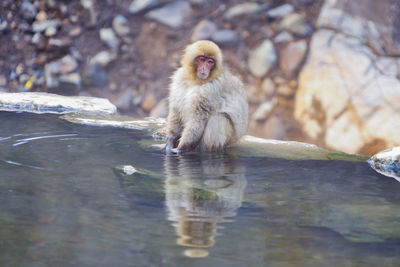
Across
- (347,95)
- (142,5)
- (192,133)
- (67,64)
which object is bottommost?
(192,133)

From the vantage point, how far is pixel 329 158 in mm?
4223

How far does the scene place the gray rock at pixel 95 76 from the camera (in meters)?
7.78

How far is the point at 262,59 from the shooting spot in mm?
7281

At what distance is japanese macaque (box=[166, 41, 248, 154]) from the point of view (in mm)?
4336

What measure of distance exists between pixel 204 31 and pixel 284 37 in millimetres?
1146

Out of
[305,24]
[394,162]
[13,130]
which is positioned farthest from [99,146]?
[305,24]

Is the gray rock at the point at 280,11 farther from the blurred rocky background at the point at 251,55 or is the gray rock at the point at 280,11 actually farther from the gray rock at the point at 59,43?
the gray rock at the point at 59,43

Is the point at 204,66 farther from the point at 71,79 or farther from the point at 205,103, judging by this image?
the point at 71,79

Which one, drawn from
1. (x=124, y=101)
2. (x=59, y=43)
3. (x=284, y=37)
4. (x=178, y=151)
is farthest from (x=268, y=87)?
(x=59, y=43)

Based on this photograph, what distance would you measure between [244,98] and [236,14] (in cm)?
322

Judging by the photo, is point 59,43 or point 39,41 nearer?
point 59,43

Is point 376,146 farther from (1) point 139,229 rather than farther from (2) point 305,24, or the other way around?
(1) point 139,229

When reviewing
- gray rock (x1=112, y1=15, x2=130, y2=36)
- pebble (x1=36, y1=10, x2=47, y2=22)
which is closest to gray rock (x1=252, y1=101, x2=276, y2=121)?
gray rock (x1=112, y1=15, x2=130, y2=36)

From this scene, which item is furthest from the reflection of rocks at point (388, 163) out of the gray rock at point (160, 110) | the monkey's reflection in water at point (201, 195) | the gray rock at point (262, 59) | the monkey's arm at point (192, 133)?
the gray rock at point (160, 110)
